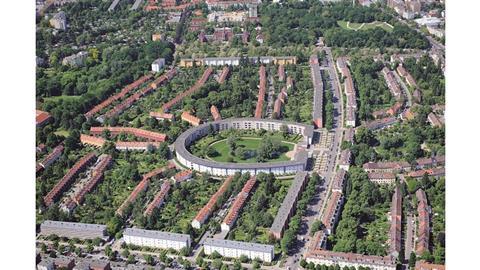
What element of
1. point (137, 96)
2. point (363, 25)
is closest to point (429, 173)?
point (137, 96)

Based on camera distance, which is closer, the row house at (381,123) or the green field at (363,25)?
the row house at (381,123)

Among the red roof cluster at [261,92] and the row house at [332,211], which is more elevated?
the red roof cluster at [261,92]

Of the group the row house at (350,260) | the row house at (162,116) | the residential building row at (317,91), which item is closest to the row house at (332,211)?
the row house at (350,260)

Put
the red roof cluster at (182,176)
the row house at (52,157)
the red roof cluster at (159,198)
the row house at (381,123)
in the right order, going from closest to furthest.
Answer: the red roof cluster at (159,198) → the red roof cluster at (182,176) → the row house at (52,157) → the row house at (381,123)

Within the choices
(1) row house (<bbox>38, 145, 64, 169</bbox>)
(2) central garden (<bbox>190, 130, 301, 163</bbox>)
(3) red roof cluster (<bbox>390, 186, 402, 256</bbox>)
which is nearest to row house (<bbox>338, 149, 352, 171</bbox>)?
(2) central garden (<bbox>190, 130, 301, 163</bbox>)

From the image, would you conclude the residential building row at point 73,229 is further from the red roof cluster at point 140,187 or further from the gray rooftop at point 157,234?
the red roof cluster at point 140,187

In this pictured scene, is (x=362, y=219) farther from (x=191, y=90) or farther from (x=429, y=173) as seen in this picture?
(x=191, y=90)

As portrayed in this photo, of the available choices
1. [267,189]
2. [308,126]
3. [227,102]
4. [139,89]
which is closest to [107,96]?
A: [139,89]
